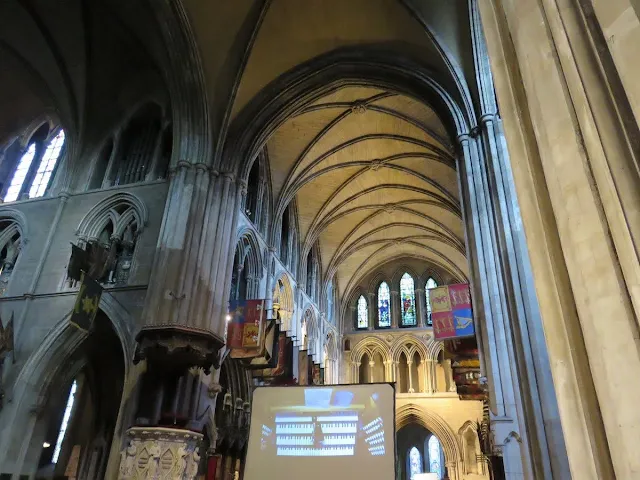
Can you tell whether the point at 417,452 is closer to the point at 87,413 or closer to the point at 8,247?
the point at 87,413

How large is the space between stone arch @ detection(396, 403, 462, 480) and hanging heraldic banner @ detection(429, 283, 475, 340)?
42.3 ft

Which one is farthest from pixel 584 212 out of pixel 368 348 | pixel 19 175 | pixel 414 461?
pixel 414 461

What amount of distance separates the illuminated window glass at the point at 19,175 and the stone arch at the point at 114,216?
3127mm

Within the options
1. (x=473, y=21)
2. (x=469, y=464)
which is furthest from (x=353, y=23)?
(x=469, y=464)

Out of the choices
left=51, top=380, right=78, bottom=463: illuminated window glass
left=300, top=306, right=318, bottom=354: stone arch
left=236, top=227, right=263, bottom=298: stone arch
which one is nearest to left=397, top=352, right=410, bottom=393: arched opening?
left=300, top=306, right=318, bottom=354: stone arch

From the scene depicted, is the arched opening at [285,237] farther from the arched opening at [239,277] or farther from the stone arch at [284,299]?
the arched opening at [239,277]

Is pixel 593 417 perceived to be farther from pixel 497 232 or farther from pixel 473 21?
pixel 473 21

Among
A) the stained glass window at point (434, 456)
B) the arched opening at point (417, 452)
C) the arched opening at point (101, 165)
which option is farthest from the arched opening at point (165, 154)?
the stained glass window at point (434, 456)

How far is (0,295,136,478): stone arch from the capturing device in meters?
10.0

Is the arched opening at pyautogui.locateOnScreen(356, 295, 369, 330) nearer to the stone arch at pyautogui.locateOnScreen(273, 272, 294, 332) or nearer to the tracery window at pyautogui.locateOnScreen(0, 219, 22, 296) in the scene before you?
the stone arch at pyautogui.locateOnScreen(273, 272, 294, 332)

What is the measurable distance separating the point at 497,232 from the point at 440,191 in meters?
10.1

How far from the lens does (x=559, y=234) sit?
1.99 m

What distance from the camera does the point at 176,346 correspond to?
339 inches

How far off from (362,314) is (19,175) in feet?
53.0
